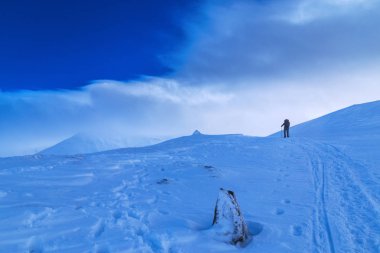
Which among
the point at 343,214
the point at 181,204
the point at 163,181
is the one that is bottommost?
the point at 343,214

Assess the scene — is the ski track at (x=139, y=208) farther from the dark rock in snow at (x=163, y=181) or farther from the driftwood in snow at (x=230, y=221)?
the driftwood in snow at (x=230, y=221)

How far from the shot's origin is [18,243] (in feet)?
21.3

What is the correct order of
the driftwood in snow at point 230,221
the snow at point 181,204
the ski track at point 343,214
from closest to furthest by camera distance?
the ski track at point 343,214 → the snow at point 181,204 → the driftwood in snow at point 230,221

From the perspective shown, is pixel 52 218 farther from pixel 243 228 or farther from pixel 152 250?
pixel 243 228

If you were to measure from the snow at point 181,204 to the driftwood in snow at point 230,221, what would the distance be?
0.19 meters

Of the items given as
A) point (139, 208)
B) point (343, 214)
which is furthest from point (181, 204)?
point (343, 214)

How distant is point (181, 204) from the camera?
988cm

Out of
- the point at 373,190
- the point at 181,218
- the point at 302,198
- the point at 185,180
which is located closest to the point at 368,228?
the point at 302,198

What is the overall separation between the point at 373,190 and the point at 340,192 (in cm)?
109

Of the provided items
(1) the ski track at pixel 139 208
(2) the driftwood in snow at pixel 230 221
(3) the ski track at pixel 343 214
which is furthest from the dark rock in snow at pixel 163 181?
(3) the ski track at pixel 343 214

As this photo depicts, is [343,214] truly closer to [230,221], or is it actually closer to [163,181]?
[230,221]

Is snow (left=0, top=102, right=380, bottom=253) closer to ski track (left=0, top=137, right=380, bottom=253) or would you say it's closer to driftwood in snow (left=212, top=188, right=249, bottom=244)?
ski track (left=0, top=137, right=380, bottom=253)

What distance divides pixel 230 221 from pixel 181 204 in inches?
114

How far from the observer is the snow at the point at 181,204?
6.73 metres
